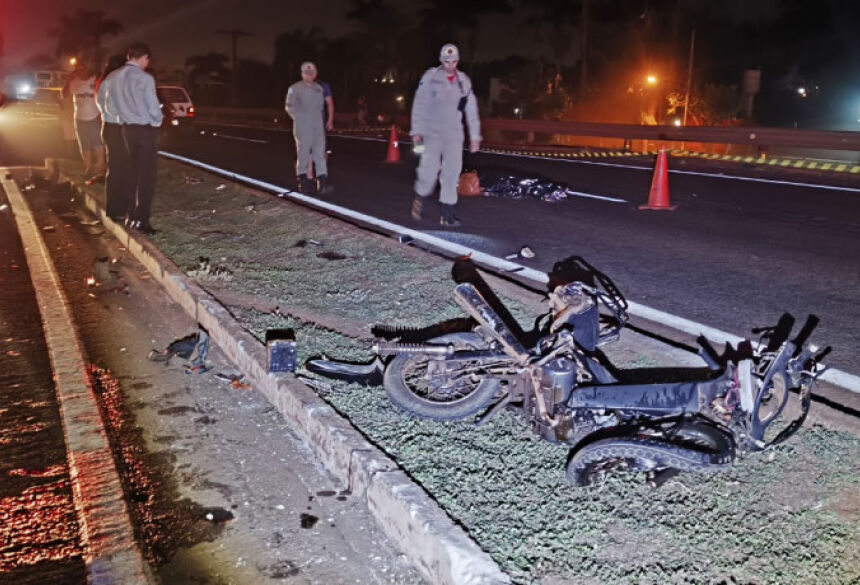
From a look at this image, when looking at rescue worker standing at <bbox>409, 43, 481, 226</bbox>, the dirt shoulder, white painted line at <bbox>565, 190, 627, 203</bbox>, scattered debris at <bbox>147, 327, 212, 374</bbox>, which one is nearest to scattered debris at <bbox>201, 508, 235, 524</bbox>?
the dirt shoulder

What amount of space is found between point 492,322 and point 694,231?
5665mm

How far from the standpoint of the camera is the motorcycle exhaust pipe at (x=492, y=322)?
408cm

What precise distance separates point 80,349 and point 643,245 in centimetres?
533

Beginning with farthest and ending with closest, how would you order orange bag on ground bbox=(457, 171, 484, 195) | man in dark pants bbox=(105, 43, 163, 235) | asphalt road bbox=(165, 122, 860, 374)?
orange bag on ground bbox=(457, 171, 484, 195), man in dark pants bbox=(105, 43, 163, 235), asphalt road bbox=(165, 122, 860, 374)

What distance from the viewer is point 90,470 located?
3990mm

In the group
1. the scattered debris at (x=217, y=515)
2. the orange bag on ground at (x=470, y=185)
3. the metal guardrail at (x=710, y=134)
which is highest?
the metal guardrail at (x=710, y=134)

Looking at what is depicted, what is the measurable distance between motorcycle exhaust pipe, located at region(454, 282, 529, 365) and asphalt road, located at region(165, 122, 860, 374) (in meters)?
2.06

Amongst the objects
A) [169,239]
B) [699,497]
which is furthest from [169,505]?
[169,239]

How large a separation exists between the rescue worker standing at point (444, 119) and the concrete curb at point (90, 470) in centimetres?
402

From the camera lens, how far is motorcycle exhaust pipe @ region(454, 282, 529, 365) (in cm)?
408

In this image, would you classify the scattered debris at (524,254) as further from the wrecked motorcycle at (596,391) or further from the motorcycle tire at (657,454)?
the motorcycle tire at (657,454)

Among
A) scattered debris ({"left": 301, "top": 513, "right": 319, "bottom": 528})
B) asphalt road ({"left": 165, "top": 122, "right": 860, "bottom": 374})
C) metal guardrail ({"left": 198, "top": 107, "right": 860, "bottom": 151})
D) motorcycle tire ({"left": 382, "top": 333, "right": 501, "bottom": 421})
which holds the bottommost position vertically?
scattered debris ({"left": 301, "top": 513, "right": 319, "bottom": 528})

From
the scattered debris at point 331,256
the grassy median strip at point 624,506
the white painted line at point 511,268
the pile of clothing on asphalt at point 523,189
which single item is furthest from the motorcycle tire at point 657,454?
the pile of clothing on asphalt at point 523,189

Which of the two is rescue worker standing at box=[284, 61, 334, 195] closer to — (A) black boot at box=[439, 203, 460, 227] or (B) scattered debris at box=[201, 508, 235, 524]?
(A) black boot at box=[439, 203, 460, 227]
